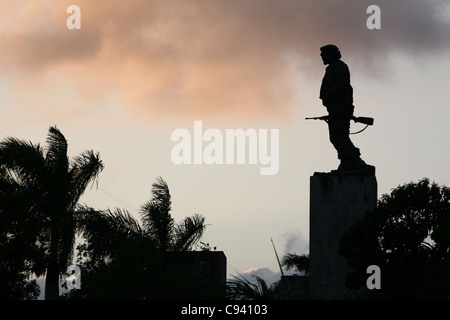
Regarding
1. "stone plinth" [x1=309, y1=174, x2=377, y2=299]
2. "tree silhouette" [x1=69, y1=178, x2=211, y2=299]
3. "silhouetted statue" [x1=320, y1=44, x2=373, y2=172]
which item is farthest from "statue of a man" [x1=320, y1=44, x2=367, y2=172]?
"tree silhouette" [x1=69, y1=178, x2=211, y2=299]

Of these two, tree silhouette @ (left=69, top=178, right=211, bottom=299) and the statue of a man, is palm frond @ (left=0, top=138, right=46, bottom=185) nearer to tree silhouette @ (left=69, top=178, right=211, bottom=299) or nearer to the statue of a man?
tree silhouette @ (left=69, top=178, right=211, bottom=299)

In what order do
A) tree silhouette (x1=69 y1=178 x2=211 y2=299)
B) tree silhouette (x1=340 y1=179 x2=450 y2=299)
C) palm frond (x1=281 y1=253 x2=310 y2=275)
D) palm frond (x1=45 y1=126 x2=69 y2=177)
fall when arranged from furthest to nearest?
palm frond (x1=281 y1=253 x2=310 y2=275) < palm frond (x1=45 y1=126 x2=69 y2=177) < tree silhouette (x1=340 y1=179 x2=450 y2=299) < tree silhouette (x1=69 y1=178 x2=211 y2=299)

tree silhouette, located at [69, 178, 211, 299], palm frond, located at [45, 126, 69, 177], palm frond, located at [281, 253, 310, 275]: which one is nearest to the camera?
tree silhouette, located at [69, 178, 211, 299]

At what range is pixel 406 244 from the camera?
133 ft

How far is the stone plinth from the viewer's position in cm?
3997

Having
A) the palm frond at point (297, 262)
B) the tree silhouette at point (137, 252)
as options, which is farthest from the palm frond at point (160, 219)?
the palm frond at point (297, 262)

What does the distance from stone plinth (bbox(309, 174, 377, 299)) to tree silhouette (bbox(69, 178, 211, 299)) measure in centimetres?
609

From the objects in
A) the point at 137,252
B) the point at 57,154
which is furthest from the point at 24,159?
the point at 137,252

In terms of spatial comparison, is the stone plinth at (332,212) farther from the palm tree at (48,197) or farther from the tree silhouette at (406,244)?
the palm tree at (48,197)

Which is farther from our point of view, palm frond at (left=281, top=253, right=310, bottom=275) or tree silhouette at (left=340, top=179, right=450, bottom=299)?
palm frond at (left=281, top=253, right=310, bottom=275)

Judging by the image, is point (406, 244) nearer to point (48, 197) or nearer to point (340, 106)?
point (340, 106)
